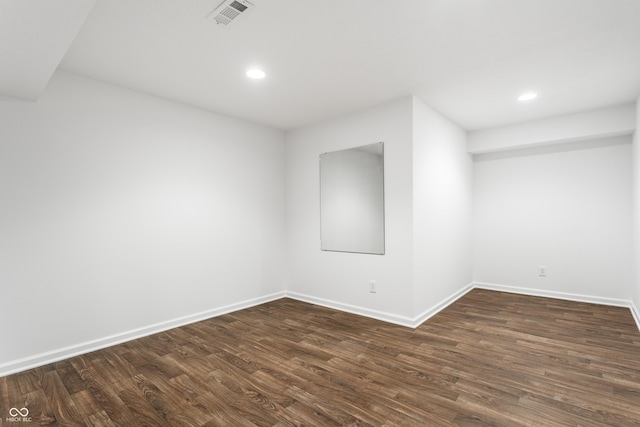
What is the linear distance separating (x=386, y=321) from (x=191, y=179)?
111 inches

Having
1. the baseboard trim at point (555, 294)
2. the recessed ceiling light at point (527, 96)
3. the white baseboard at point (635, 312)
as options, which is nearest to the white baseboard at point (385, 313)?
the baseboard trim at point (555, 294)

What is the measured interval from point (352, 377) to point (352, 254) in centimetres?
182

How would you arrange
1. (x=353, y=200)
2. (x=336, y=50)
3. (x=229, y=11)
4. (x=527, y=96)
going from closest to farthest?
(x=229, y=11) → (x=336, y=50) → (x=527, y=96) → (x=353, y=200)

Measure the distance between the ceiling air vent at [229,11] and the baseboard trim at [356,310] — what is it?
3.21 m

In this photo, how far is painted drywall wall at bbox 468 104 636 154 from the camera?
3.83m

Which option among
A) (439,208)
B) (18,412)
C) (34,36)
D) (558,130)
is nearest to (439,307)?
(439,208)

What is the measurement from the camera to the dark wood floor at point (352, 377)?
6.41 ft

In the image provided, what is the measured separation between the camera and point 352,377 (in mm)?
2408

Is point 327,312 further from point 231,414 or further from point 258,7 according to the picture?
point 258,7

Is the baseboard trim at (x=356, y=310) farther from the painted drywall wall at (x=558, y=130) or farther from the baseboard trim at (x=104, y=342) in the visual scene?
the painted drywall wall at (x=558, y=130)

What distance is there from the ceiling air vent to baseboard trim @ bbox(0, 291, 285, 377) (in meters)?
2.96

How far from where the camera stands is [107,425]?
74.4 inches

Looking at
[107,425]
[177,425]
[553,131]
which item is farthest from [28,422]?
[553,131]

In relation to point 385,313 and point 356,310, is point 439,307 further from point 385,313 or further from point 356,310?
point 356,310
